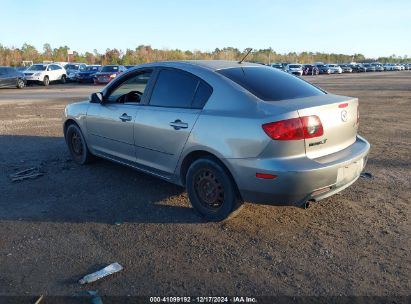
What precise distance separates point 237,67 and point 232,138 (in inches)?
46.9

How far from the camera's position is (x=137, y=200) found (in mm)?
4926

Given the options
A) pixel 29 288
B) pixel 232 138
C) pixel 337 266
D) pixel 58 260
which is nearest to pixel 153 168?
pixel 232 138

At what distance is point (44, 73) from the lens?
30156 millimetres

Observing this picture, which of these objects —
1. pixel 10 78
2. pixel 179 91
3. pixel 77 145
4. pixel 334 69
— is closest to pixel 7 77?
pixel 10 78

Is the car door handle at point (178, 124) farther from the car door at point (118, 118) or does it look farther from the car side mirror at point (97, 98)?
the car side mirror at point (97, 98)

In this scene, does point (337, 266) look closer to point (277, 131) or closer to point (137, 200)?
point (277, 131)

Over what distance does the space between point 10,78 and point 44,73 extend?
4988 mm

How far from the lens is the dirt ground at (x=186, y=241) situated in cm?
315

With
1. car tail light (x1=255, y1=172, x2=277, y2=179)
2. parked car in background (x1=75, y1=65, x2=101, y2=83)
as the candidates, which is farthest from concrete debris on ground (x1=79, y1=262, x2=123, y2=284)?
parked car in background (x1=75, y1=65, x2=101, y2=83)

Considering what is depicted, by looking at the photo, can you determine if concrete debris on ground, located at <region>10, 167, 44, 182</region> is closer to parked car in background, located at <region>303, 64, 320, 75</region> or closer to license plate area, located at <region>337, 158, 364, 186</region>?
license plate area, located at <region>337, 158, 364, 186</region>

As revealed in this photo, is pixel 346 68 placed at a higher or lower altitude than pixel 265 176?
higher

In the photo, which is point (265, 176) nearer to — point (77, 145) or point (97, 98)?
A: point (97, 98)

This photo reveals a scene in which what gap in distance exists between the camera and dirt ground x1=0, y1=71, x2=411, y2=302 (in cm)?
315

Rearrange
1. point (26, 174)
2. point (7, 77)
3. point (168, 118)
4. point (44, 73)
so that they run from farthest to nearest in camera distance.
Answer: point (44, 73)
point (7, 77)
point (26, 174)
point (168, 118)
